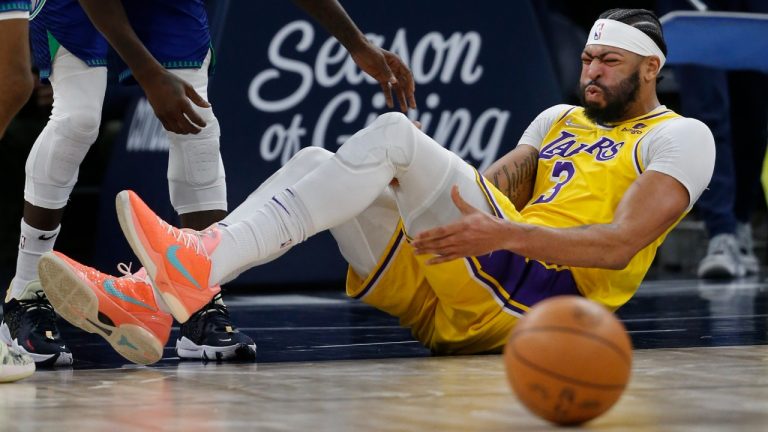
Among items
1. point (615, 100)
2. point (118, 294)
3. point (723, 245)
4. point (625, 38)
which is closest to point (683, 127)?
point (615, 100)

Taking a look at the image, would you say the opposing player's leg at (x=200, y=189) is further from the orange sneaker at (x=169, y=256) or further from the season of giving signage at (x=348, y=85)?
the season of giving signage at (x=348, y=85)

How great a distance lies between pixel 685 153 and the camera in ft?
11.8

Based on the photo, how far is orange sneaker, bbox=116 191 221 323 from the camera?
10.6ft

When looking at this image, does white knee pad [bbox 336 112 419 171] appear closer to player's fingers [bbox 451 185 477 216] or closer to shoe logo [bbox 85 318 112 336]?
player's fingers [bbox 451 185 477 216]

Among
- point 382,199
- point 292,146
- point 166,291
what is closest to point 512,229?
point 382,199

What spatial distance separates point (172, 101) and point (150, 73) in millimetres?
100

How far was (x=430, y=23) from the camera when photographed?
6.58m

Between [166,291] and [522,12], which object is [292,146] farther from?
[166,291]

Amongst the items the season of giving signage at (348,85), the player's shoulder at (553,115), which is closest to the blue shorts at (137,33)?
the player's shoulder at (553,115)

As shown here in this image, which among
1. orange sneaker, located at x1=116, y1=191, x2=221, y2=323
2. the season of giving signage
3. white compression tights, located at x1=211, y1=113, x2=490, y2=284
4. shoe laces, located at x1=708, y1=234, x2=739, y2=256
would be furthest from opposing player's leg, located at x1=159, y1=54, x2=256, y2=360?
shoe laces, located at x1=708, y1=234, x2=739, y2=256

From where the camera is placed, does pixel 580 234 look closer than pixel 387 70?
Yes

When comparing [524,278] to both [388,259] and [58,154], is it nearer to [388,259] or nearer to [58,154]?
[388,259]

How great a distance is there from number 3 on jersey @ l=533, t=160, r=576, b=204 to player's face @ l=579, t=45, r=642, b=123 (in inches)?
6.9

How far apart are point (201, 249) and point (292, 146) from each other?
311cm
